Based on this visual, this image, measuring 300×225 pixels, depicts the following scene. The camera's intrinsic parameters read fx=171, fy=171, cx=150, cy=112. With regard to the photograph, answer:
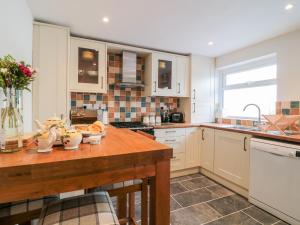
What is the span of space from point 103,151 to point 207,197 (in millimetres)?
1908

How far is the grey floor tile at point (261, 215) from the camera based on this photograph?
1.75 metres

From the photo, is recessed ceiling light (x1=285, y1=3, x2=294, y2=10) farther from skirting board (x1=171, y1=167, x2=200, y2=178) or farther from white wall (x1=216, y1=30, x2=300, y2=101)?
skirting board (x1=171, y1=167, x2=200, y2=178)

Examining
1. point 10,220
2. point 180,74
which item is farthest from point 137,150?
point 180,74

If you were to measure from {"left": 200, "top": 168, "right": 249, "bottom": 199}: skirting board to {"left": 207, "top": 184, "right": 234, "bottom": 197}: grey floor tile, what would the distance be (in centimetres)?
7

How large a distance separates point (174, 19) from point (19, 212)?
216 cm

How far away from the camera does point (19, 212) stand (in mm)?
854

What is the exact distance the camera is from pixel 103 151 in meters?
0.83

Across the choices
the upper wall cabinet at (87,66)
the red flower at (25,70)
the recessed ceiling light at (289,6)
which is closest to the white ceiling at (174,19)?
the recessed ceiling light at (289,6)

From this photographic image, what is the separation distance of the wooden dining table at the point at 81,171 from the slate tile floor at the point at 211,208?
45.1 inches

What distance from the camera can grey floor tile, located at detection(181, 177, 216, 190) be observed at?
2.51 meters

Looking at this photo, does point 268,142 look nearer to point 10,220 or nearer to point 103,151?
point 103,151

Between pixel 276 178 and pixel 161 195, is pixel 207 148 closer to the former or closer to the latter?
pixel 276 178

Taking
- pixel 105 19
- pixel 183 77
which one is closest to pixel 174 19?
pixel 105 19

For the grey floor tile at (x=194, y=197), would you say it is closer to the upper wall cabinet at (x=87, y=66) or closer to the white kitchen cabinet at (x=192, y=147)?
the white kitchen cabinet at (x=192, y=147)
